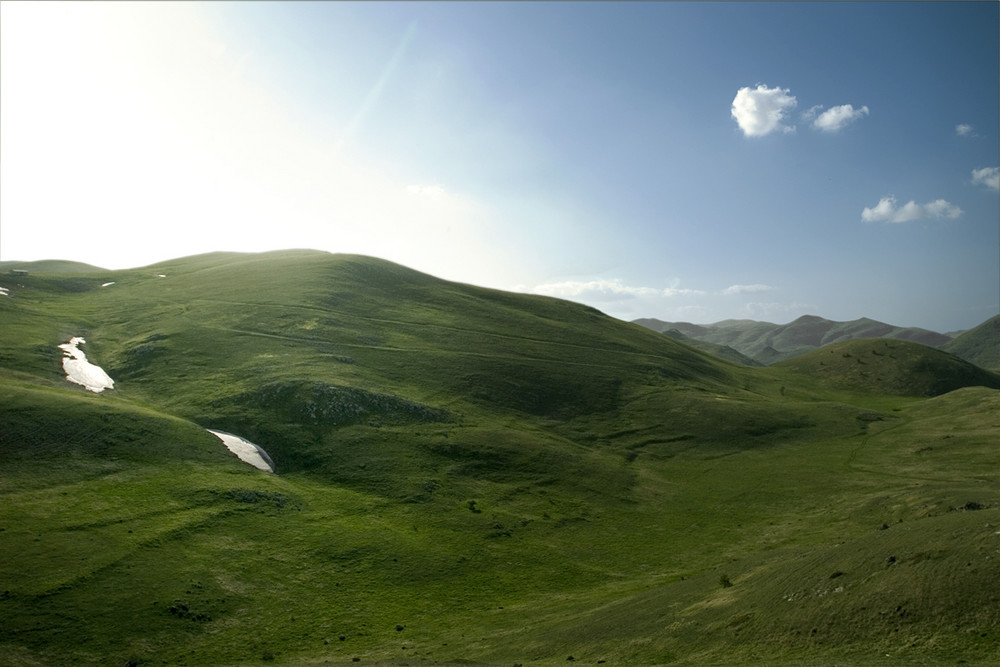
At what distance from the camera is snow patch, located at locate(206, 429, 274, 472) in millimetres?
67438

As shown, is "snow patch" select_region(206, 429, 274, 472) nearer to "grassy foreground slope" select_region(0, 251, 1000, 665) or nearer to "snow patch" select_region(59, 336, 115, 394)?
"grassy foreground slope" select_region(0, 251, 1000, 665)

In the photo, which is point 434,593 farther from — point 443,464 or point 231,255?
point 231,255

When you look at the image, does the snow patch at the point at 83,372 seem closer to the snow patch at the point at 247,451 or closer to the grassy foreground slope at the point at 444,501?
the grassy foreground slope at the point at 444,501

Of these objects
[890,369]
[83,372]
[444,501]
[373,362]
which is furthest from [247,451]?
[890,369]

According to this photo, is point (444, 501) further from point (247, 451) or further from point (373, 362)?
point (373, 362)

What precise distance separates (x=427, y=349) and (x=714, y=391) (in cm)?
6411

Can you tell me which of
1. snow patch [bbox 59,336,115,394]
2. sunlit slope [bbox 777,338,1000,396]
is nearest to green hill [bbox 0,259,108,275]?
snow patch [bbox 59,336,115,394]

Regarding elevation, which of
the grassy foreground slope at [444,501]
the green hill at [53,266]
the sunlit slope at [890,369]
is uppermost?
the green hill at [53,266]

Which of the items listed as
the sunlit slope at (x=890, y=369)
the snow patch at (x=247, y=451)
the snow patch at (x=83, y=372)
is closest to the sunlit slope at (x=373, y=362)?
the snow patch at (x=247, y=451)

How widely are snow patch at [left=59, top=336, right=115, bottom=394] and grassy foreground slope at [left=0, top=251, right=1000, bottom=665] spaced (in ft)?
8.37

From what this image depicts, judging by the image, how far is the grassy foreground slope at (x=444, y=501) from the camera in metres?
28.8

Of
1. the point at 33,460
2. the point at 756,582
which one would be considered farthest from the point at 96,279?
the point at 756,582

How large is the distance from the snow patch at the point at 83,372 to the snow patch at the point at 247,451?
22611 mm

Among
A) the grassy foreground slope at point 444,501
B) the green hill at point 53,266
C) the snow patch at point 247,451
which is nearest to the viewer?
the grassy foreground slope at point 444,501
